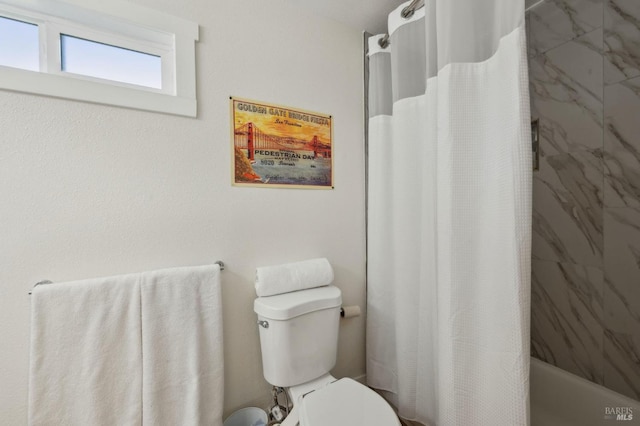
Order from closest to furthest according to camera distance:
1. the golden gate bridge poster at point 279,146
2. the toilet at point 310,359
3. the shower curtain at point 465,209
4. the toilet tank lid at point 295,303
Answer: the shower curtain at point 465,209
the toilet at point 310,359
the toilet tank lid at point 295,303
the golden gate bridge poster at point 279,146

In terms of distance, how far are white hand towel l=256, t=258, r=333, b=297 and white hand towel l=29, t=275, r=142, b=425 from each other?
47 centimetres

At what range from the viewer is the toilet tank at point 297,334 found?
1065 millimetres

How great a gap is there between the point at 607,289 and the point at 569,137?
2.52 feet

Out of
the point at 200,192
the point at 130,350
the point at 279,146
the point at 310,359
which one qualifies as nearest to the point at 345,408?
the point at 310,359

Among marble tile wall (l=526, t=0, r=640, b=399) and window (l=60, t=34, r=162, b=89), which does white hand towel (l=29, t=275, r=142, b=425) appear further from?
marble tile wall (l=526, t=0, r=640, b=399)

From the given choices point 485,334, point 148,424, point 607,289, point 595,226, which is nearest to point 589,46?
point 595,226

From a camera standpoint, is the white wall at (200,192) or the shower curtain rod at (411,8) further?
the shower curtain rod at (411,8)

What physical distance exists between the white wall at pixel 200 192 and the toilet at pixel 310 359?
17 cm

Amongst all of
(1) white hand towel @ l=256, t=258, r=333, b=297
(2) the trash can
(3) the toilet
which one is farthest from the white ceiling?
(2) the trash can

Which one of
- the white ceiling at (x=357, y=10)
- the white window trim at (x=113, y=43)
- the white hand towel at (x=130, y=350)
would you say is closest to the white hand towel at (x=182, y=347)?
the white hand towel at (x=130, y=350)

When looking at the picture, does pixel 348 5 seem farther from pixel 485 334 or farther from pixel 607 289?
pixel 607 289

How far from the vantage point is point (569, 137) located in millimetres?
1284

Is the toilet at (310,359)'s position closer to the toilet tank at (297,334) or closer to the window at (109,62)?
the toilet tank at (297,334)

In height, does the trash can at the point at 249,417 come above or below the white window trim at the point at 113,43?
below
